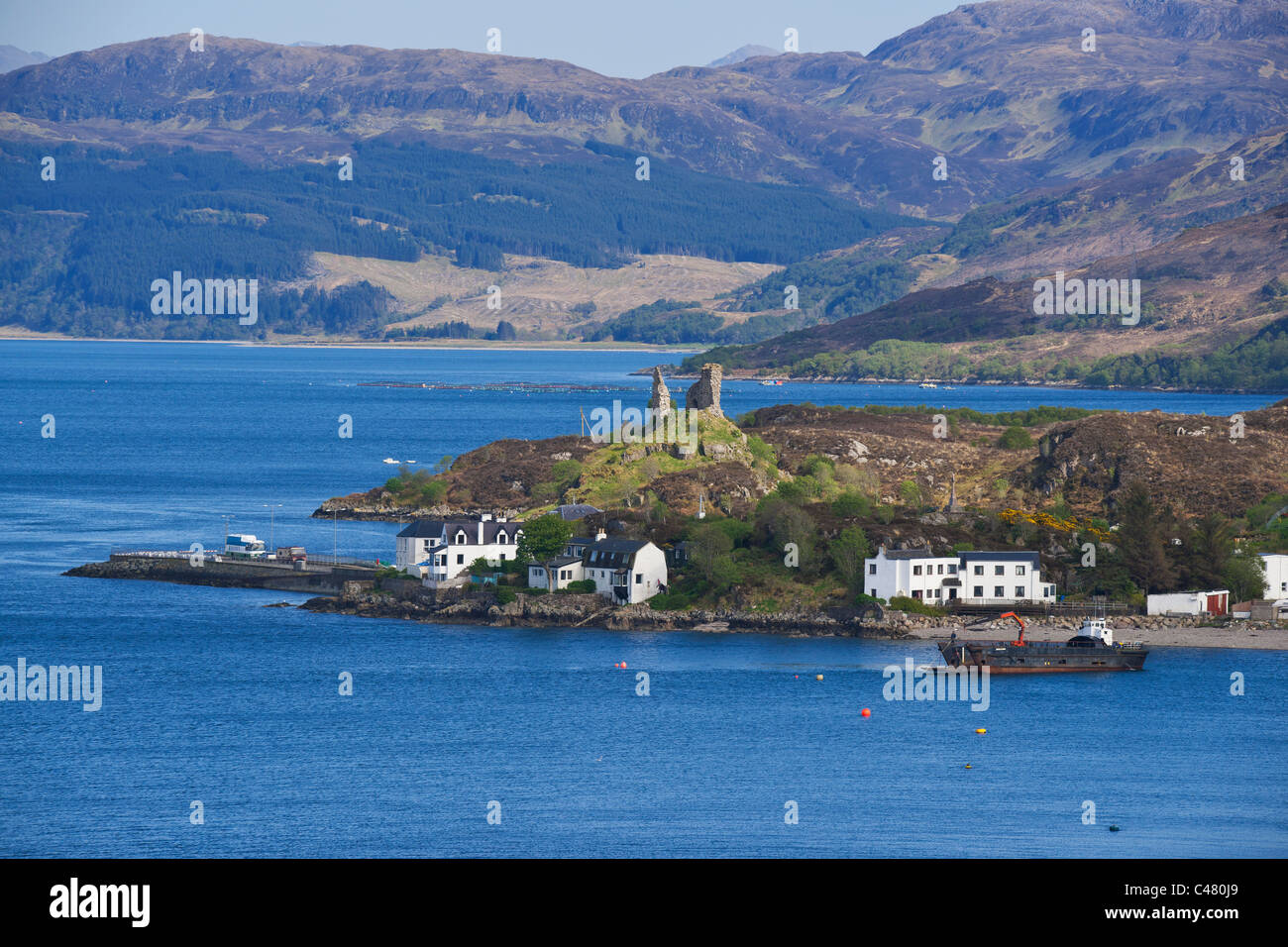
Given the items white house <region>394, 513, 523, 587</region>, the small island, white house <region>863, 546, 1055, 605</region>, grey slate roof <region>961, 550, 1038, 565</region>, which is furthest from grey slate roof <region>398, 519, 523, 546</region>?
grey slate roof <region>961, 550, 1038, 565</region>

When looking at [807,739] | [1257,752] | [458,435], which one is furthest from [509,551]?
[458,435]

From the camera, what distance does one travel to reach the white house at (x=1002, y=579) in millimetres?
76938

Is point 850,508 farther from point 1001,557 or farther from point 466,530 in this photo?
point 466,530

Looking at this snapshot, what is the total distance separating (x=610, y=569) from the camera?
7988 cm

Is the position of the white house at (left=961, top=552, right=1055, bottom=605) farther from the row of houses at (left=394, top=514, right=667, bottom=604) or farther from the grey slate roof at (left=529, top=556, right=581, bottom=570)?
the grey slate roof at (left=529, top=556, right=581, bottom=570)

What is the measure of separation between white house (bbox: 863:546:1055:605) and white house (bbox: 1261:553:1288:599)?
10195 millimetres

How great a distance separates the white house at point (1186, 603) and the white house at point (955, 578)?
428 cm

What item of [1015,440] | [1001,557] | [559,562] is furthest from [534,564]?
[1015,440]

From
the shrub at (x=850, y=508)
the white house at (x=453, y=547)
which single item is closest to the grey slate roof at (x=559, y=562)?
the white house at (x=453, y=547)

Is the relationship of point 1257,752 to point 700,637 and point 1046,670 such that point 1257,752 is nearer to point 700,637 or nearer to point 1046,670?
point 1046,670

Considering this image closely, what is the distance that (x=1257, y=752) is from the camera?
55.8 meters

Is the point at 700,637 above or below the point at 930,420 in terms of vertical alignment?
below

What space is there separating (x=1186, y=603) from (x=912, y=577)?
11.7 m
